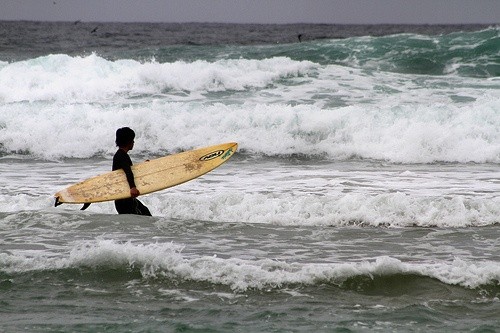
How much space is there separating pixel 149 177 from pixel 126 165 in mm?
669

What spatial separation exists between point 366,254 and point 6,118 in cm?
1046

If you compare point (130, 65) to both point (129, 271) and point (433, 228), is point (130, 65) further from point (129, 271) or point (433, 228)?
point (129, 271)

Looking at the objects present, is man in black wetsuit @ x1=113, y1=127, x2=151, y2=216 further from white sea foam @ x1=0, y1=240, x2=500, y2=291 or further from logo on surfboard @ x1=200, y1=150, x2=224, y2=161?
white sea foam @ x1=0, y1=240, x2=500, y2=291

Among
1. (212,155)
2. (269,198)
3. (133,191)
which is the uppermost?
(212,155)

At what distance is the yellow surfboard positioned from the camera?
27.8 ft

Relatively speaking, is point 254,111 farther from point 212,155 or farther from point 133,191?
point 133,191

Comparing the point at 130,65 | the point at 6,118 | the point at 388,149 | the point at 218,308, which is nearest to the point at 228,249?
the point at 218,308

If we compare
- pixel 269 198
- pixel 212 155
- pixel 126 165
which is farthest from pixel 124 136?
pixel 269 198

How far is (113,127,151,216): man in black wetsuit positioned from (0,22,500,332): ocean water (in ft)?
0.79

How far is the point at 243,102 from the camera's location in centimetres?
1664

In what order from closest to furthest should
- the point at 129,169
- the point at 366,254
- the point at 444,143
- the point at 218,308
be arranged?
the point at 218,308 < the point at 366,254 < the point at 129,169 < the point at 444,143

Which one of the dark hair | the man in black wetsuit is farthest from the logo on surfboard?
the dark hair

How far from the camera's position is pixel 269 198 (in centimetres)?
982

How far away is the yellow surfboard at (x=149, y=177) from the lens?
8469 millimetres
